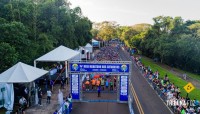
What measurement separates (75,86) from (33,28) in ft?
36.7

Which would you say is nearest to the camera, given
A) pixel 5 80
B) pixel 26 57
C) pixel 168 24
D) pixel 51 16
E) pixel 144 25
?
pixel 5 80

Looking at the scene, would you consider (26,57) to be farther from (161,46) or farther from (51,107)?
(161,46)

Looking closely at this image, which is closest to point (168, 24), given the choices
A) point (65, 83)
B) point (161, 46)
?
point (161, 46)

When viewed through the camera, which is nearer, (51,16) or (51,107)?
(51,107)

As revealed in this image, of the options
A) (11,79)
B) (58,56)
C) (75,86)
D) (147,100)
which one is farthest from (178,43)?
(11,79)

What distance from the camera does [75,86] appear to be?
22406 mm

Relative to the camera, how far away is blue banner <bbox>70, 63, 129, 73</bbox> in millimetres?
21250

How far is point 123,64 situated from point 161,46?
113 ft

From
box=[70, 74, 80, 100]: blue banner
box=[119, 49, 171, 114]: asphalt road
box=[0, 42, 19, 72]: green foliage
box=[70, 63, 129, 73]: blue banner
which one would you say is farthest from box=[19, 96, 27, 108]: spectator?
box=[119, 49, 171, 114]: asphalt road

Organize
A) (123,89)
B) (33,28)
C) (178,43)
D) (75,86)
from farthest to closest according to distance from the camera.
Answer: (178,43) < (33,28) < (75,86) < (123,89)

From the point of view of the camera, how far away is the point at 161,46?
53562 millimetres

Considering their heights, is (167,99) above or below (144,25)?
below

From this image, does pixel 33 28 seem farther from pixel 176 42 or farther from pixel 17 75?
pixel 176 42

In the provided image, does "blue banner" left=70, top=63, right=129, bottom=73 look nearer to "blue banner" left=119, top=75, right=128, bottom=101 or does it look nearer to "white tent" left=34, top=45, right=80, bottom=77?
"blue banner" left=119, top=75, right=128, bottom=101
